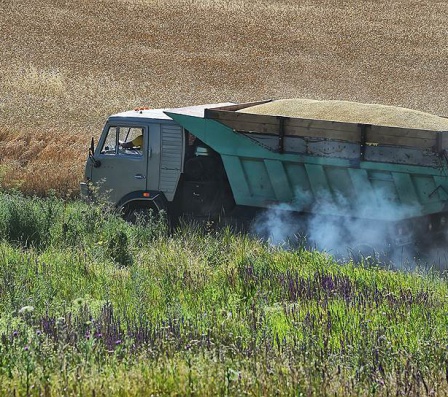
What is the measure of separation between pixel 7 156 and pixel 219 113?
857 cm

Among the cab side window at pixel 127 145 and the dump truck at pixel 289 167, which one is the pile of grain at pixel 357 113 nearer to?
the dump truck at pixel 289 167

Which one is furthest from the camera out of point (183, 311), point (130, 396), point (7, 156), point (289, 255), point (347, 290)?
point (7, 156)

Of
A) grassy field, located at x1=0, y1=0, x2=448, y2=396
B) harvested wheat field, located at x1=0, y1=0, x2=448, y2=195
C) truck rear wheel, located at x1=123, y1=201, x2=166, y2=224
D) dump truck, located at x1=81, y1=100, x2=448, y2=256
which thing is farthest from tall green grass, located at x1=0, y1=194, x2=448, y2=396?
harvested wheat field, located at x1=0, y1=0, x2=448, y2=195

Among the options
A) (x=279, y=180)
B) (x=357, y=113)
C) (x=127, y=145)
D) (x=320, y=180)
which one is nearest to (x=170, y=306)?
(x=320, y=180)

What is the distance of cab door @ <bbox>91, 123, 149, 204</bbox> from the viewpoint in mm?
16078

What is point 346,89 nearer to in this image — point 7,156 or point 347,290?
point 7,156

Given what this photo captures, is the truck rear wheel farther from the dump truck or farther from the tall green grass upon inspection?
the tall green grass

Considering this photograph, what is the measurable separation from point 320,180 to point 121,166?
3.50m

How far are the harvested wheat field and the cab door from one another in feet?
16.3

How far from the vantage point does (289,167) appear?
14875 millimetres

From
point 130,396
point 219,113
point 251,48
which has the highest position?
point 251,48

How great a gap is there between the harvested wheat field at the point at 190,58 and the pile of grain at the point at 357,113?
6.78 m

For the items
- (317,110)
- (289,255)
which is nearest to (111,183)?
A: (317,110)

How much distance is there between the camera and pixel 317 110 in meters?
15.4
